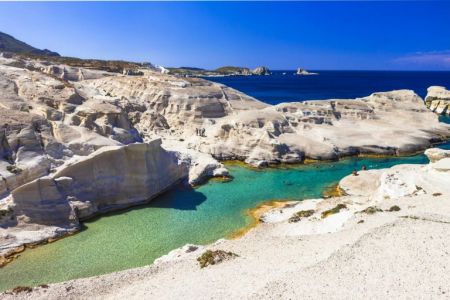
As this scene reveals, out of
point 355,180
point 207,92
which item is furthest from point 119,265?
point 207,92

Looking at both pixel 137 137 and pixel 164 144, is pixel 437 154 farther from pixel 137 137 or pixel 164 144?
pixel 164 144

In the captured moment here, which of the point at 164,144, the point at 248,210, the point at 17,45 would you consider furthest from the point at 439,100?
the point at 17,45

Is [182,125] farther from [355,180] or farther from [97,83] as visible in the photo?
[355,180]

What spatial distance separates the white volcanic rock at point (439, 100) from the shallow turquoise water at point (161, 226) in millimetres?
60540

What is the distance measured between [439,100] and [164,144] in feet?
238

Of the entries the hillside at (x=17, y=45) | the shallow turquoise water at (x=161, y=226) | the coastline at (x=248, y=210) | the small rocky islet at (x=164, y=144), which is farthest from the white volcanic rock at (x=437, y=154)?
the hillside at (x=17, y=45)

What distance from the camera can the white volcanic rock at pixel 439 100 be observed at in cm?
8869

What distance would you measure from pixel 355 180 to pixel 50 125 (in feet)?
93.6

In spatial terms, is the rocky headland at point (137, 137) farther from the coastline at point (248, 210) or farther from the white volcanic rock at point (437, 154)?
the white volcanic rock at point (437, 154)

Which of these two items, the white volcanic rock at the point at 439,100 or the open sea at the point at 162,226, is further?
the white volcanic rock at the point at 439,100

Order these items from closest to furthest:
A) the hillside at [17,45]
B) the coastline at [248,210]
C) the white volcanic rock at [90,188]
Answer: the coastline at [248,210] → the white volcanic rock at [90,188] → the hillside at [17,45]

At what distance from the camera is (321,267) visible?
16750mm

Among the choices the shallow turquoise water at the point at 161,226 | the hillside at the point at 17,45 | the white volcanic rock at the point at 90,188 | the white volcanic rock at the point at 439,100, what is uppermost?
the hillside at the point at 17,45

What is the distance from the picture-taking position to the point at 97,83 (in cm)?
7144
